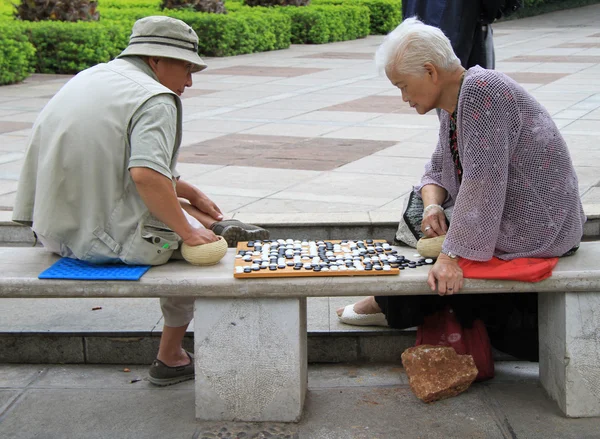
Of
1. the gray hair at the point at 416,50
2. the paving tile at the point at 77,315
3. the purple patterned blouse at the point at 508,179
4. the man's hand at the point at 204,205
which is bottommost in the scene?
the paving tile at the point at 77,315

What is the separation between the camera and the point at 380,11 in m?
21.8

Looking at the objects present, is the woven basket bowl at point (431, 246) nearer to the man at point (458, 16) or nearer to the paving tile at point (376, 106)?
the man at point (458, 16)

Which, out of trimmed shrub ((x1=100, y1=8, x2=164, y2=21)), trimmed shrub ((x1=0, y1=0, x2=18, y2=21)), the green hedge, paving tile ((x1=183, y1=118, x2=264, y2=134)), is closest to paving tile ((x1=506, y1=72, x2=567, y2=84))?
paving tile ((x1=183, y1=118, x2=264, y2=134))

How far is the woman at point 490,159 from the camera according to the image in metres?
3.10

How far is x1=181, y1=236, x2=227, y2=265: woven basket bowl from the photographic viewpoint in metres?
3.34

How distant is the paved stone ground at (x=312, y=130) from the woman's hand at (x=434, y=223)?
49.3 inches

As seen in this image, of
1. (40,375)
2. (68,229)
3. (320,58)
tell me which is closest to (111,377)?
(40,375)

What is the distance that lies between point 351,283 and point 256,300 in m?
0.35

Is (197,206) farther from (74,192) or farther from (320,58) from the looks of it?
(320,58)

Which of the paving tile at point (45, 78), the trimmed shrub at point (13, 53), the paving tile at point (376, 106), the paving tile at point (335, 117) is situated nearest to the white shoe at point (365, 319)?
the paving tile at point (335, 117)

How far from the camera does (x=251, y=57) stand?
16.3m

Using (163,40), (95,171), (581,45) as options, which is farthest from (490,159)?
(581,45)

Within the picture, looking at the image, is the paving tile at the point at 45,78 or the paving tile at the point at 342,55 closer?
the paving tile at the point at 45,78

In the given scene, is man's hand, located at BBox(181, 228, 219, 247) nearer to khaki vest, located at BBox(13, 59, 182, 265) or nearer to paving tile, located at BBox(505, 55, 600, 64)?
khaki vest, located at BBox(13, 59, 182, 265)
